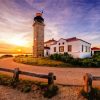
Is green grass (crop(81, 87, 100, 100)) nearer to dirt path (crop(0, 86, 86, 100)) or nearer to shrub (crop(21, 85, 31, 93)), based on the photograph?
dirt path (crop(0, 86, 86, 100))

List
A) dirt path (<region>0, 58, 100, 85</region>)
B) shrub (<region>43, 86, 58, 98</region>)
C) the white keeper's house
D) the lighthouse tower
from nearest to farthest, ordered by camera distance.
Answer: shrub (<region>43, 86, 58, 98</region>)
dirt path (<region>0, 58, 100, 85</region>)
the white keeper's house
the lighthouse tower

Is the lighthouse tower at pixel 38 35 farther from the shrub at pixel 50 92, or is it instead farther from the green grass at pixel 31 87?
the shrub at pixel 50 92

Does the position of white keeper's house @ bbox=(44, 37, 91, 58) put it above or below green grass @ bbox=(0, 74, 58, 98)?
above

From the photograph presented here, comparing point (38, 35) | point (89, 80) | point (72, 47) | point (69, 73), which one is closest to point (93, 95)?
point (89, 80)

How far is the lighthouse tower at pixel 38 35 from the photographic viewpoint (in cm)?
3550

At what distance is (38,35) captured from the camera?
35.7 m

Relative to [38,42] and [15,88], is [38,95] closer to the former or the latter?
[15,88]

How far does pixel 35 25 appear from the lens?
117 ft

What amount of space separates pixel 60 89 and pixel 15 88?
10.3 ft

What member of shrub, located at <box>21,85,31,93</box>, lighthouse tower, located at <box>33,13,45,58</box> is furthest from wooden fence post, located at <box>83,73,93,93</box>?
lighthouse tower, located at <box>33,13,45,58</box>

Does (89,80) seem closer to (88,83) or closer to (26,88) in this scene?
(88,83)

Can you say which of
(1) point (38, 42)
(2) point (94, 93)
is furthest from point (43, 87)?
(1) point (38, 42)

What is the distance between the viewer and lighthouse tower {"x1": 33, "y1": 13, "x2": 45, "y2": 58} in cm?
3550

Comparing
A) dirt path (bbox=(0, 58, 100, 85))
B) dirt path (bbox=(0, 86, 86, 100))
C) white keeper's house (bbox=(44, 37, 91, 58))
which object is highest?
white keeper's house (bbox=(44, 37, 91, 58))
